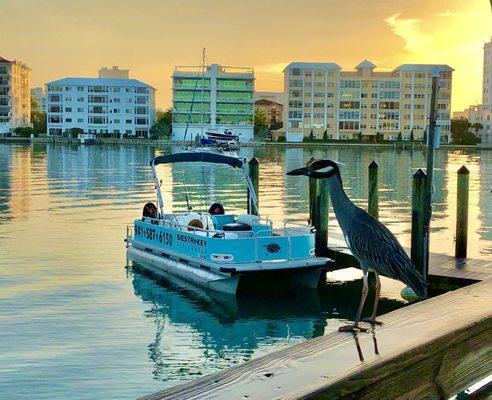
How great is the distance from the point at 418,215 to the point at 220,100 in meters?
142

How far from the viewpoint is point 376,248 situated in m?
5.11

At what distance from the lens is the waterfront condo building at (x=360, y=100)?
160875 millimetres

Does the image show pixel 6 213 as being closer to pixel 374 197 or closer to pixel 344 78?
pixel 374 197

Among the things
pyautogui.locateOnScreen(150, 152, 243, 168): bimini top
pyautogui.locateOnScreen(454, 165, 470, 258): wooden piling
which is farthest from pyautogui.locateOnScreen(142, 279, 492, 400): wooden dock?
pyautogui.locateOnScreen(150, 152, 243, 168): bimini top

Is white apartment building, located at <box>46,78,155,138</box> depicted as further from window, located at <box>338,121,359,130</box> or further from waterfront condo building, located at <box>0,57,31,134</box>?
window, located at <box>338,121,359,130</box>

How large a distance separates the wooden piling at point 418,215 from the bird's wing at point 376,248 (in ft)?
37.2

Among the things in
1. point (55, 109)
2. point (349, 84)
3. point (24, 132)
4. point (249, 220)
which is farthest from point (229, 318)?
point (24, 132)

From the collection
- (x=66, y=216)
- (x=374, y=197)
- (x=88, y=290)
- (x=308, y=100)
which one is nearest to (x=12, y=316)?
(x=88, y=290)

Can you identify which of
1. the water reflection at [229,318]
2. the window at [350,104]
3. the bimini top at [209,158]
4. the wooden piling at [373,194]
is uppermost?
the window at [350,104]

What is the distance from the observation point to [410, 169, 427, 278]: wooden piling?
16.5 metres

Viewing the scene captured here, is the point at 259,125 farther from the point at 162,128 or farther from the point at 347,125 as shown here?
the point at 162,128

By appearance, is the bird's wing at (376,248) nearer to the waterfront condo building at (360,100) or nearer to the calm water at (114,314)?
the calm water at (114,314)

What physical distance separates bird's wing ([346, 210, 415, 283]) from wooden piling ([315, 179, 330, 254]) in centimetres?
1418

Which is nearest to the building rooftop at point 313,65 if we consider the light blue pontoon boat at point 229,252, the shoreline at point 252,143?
the shoreline at point 252,143
